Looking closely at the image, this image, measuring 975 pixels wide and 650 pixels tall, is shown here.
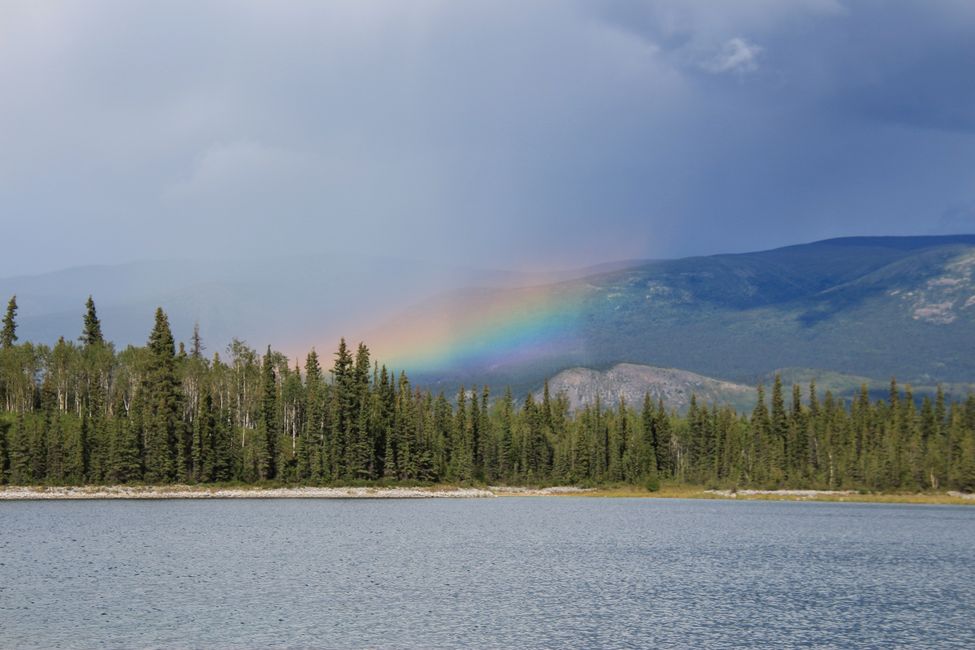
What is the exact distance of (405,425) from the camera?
615 feet

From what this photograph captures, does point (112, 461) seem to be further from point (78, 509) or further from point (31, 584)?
point (31, 584)

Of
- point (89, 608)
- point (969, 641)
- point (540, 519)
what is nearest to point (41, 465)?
point (540, 519)

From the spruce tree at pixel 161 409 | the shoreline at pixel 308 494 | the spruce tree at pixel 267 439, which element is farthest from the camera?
the spruce tree at pixel 267 439

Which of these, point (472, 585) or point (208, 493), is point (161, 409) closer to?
point (208, 493)

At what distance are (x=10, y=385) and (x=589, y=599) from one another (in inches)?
6660

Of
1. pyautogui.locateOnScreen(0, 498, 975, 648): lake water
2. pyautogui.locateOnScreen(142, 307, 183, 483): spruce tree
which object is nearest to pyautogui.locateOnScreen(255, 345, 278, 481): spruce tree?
pyautogui.locateOnScreen(142, 307, 183, 483): spruce tree

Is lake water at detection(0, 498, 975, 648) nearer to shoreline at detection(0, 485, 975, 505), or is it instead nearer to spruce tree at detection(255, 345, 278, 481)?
shoreline at detection(0, 485, 975, 505)

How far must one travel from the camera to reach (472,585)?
179 ft

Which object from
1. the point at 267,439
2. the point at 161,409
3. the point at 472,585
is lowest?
the point at 472,585

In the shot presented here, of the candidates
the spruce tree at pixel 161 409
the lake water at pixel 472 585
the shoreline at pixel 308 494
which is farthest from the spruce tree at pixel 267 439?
the lake water at pixel 472 585

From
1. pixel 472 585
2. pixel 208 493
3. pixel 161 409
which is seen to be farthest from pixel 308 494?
pixel 472 585

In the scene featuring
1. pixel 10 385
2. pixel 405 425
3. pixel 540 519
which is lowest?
pixel 540 519

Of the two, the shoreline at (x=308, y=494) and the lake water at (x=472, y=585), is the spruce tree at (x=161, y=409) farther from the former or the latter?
the lake water at (x=472, y=585)

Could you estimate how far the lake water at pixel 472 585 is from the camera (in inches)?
1572
